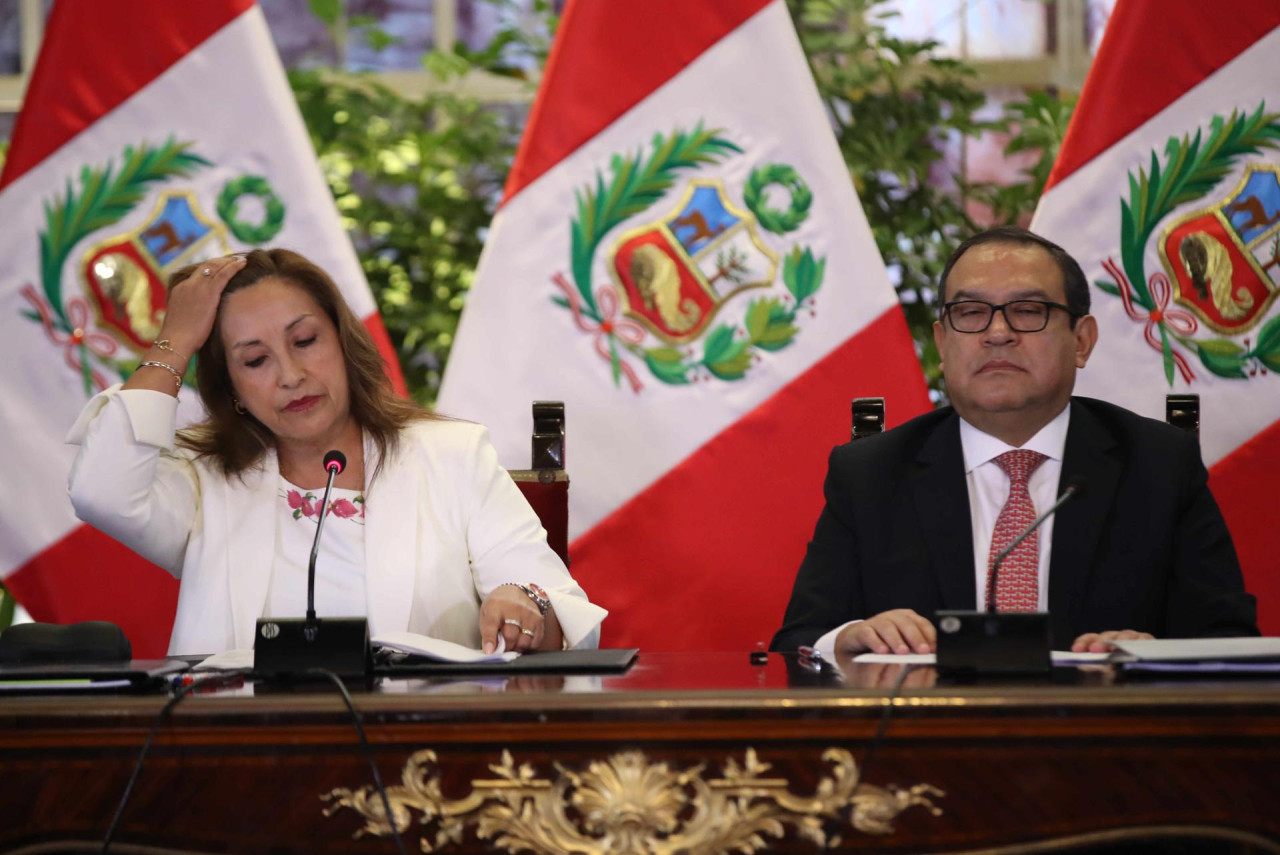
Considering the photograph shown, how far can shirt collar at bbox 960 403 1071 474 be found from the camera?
1.93 meters

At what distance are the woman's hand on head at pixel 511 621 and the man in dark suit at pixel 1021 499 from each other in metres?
0.35

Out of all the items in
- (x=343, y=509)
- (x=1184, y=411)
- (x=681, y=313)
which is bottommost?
(x=343, y=509)

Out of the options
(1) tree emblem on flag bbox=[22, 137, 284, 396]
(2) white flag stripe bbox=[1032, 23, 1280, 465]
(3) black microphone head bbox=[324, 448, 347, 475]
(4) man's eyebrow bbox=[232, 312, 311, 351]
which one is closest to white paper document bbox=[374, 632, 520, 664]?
(3) black microphone head bbox=[324, 448, 347, 475]

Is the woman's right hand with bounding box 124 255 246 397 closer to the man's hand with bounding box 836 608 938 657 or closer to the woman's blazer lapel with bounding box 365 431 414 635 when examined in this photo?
the woman's blazer lapel with bounding box 365 431 414 635

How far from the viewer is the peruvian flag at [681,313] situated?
2541 mm

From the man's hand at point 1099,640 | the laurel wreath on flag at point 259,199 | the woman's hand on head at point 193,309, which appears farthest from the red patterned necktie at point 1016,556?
the laurel wreath on flag at point 259,199

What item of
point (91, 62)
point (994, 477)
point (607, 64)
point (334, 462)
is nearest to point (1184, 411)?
point (994, 477)

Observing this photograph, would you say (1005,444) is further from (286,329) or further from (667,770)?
(286,329)

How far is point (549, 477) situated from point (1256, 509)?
4.44 feet

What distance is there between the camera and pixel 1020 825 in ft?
3.80

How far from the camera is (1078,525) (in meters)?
1.83

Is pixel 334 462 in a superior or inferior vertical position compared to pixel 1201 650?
superior

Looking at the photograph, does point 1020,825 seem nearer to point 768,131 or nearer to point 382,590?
point 382,590

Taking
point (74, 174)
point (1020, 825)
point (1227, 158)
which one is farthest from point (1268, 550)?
point (74, 174)
